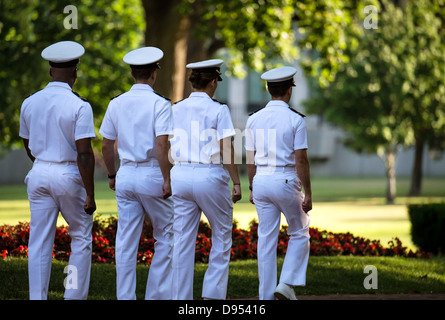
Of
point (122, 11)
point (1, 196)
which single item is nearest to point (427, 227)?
point (122, 11)

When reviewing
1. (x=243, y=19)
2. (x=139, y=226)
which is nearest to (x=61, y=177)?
(x=139, y=226)

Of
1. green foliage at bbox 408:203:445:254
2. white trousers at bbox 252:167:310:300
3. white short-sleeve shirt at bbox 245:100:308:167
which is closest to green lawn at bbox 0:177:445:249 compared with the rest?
green foliage at bbox 408:203:445:254

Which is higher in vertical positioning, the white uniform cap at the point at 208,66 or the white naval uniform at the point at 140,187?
the white uniform cap at the point at 208,66

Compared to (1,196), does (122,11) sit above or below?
above

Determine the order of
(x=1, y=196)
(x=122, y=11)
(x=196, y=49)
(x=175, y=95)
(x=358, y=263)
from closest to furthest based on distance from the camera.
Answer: (x=358, y=263) → (x=175, y=95) → (x=196, y=49) → (x=122, y=11) → (x=1, y=196)

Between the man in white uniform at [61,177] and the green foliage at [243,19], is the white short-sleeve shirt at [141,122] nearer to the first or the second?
the man in white uniform at [61,177]

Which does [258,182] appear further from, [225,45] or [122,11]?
[122,11]

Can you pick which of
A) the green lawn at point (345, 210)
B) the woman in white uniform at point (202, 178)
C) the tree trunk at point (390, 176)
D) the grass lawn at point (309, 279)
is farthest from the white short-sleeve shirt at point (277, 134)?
the tree trunk at point (390, 176)

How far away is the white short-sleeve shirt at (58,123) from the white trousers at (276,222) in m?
1.75

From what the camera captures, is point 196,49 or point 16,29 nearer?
point 196,49

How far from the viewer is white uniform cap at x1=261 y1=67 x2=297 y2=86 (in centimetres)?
707

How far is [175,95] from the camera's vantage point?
41.5 feet

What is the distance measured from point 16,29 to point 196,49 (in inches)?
251

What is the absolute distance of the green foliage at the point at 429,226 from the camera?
12.9 meters
